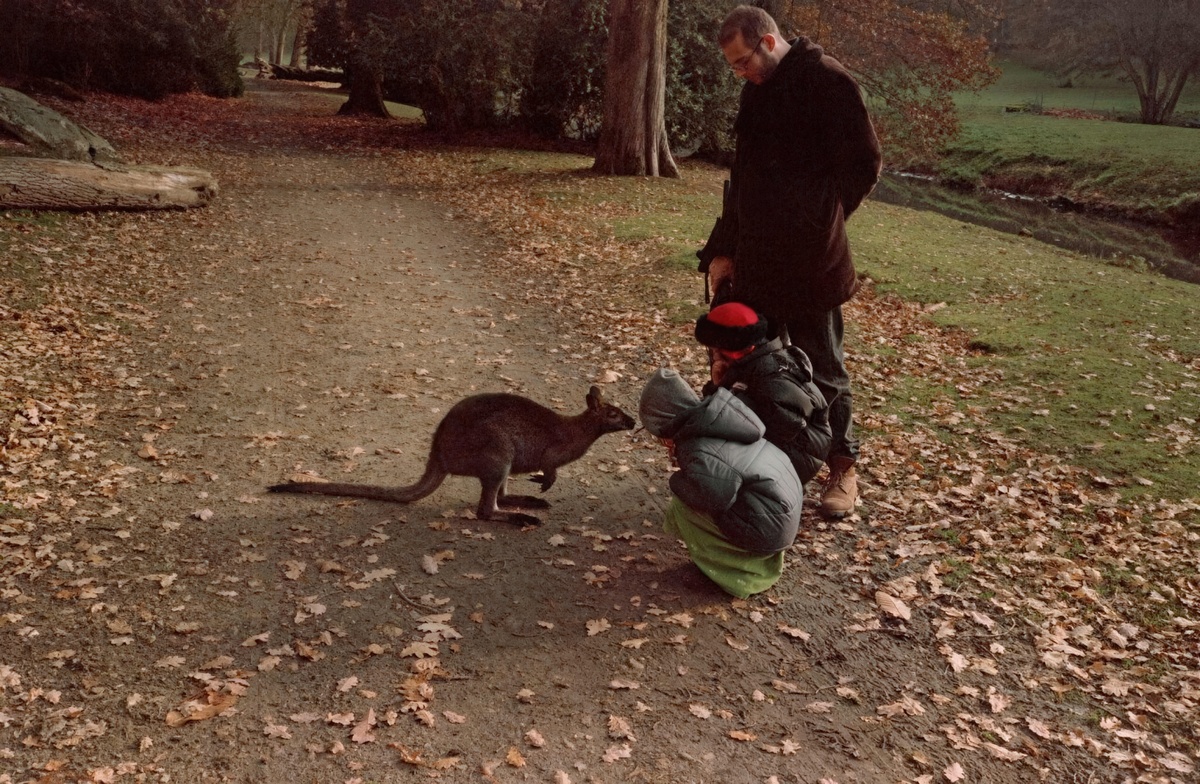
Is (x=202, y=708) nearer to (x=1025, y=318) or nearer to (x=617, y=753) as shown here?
(x=617, y=753)

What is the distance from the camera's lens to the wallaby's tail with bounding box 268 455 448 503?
590 cm

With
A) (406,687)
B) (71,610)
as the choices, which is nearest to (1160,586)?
(406,687)

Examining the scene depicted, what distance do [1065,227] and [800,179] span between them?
21.1 m

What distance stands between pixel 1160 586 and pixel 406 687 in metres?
4.45

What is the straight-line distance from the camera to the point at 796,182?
5.23 metres

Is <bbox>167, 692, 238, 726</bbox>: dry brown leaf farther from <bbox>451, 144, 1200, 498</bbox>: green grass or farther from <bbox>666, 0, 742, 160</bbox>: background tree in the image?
<bbox>666, 0, 742, 160</bbox>: background tree

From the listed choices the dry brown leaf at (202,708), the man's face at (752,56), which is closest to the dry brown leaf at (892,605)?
the man's face at (752,56)

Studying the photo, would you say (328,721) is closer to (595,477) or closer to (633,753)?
(633,753)

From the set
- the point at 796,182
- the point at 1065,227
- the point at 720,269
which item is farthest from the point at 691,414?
the point at 1065,227

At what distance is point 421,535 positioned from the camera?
572 centimetres

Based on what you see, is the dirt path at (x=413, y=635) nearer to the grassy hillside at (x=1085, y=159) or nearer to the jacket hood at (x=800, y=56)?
the jacket hood at (x=800, y=56)

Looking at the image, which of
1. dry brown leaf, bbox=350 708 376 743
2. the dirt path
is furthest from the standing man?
dry brown leaf, bbox=350 708 376 743

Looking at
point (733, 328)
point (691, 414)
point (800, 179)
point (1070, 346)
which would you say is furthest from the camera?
point (1070, 346)

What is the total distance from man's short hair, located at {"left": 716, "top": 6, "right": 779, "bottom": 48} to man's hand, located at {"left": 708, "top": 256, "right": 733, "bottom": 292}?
1.30m
